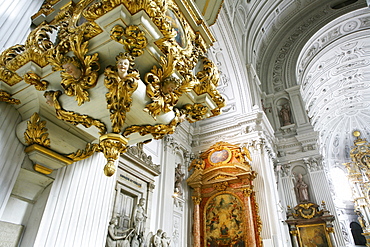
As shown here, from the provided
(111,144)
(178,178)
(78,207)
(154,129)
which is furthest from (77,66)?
(178,178)

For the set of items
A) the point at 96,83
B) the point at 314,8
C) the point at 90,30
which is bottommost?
the point at 96,83

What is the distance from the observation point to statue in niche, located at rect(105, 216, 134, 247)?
5.11 metres

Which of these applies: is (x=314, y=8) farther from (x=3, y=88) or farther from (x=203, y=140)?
(x=3, y=88)

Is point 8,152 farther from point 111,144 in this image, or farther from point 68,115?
point 111,144

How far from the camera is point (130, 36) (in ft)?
6.34

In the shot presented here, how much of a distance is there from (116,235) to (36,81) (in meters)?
3.96

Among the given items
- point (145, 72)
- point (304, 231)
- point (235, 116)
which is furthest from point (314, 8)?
point (145, 72)

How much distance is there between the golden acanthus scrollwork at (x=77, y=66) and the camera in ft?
6.80

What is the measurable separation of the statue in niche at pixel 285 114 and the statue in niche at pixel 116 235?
29.6 ft

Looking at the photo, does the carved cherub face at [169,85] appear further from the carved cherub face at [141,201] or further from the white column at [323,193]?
the white column at [323,193]

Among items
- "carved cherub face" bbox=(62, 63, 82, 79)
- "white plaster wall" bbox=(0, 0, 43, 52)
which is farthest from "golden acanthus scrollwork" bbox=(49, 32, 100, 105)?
"white plaster wall" bbox=(0, 0, 43, 52)

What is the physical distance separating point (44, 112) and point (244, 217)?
22.4 ft

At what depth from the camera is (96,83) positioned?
7.03 ft

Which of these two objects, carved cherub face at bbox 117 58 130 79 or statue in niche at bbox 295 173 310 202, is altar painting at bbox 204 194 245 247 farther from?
carved cherub face at bbox 117 58 130 79
